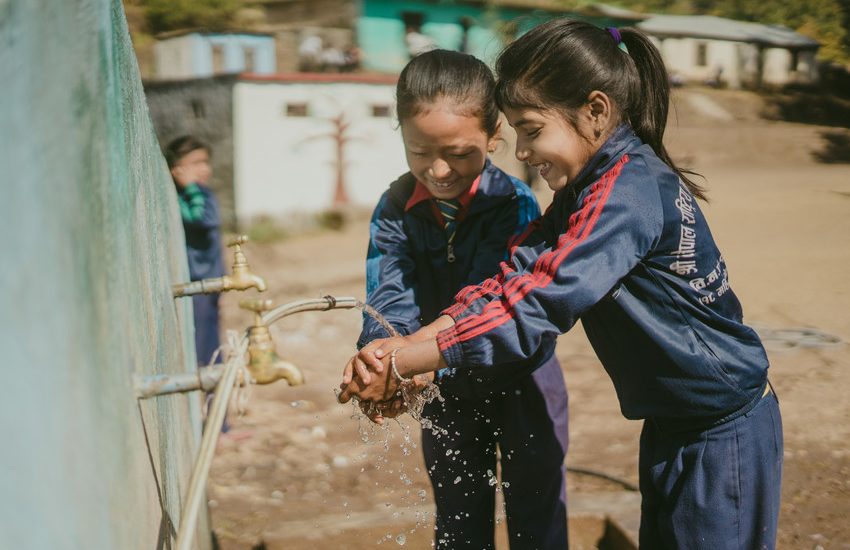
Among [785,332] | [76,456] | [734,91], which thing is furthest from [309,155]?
[734,91]

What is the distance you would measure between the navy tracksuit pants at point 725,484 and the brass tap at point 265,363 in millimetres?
1007

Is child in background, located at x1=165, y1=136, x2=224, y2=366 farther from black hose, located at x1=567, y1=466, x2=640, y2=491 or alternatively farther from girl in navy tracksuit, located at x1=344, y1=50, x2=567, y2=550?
girl in navy tracksuit, located at x1=344, y1=50, x2=567, y2=550

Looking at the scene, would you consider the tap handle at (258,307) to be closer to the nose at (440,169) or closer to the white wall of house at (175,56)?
the nose at (440,169)

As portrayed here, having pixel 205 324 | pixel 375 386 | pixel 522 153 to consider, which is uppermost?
pixel 522 153

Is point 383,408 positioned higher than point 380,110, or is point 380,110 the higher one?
point 380,110

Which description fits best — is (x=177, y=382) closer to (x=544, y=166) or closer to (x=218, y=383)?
(x=218, y=383)

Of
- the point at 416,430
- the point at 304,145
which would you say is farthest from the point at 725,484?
the point at 304,145

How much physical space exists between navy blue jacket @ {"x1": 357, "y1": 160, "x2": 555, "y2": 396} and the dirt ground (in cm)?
37

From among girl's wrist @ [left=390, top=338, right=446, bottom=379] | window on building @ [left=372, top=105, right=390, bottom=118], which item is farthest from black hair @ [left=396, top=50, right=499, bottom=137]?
window on building @ [left=372, top=105, right=390, bottom=118]

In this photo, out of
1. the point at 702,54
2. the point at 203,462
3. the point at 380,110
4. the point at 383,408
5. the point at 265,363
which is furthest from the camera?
the point at 702,54

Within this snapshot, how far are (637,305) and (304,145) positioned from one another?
48.0 feet

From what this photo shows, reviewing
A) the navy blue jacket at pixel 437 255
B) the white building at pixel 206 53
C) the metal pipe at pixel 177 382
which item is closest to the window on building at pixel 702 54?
the white building at pixel 206 53

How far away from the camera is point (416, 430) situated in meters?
5.16

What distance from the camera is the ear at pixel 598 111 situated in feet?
6.52
